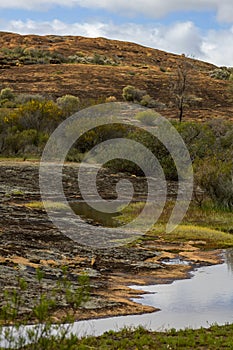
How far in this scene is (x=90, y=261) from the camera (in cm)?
1747

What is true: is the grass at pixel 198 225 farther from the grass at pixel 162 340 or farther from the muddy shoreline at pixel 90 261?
the grass at pixel 162 340

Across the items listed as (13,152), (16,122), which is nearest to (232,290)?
(13,152)

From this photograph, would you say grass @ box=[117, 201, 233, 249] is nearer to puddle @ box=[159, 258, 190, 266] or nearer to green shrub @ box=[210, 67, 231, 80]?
puddle @ box=[159, 258, 190, 266]

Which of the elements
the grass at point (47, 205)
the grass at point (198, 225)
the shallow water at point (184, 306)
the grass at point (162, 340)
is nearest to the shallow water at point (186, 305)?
the shallow water at point (184, 306)

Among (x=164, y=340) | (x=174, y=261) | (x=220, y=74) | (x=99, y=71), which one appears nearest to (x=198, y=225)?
(x=174, y=261)

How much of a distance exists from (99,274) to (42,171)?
810 inches

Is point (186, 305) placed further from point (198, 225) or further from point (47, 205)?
point (47, 205)

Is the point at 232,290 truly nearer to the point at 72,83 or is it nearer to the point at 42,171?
the point at 42,171

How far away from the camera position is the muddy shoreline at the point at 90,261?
13844 mm

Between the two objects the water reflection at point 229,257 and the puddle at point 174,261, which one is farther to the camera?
the puddle at point 174,261

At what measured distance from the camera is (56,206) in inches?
1049

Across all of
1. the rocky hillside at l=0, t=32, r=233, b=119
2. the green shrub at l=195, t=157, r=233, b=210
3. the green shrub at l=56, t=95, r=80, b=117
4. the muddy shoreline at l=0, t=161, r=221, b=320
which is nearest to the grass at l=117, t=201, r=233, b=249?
the green shrub at l=195, t=157, r=233, b=210

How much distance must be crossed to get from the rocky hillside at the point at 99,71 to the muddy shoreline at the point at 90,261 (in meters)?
35.4

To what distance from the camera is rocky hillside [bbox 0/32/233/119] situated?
6400 cm
